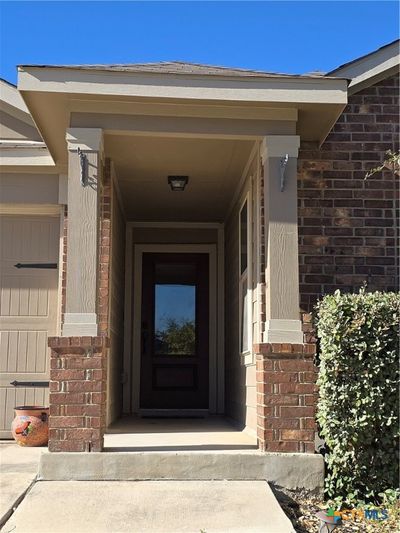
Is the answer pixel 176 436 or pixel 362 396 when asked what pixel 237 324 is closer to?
pixel 176 436

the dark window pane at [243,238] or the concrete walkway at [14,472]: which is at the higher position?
the dark window pane at [243,238]

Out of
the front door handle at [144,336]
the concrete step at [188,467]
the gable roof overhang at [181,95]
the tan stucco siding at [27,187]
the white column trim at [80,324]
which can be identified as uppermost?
the gable roof overhang at [181,95]

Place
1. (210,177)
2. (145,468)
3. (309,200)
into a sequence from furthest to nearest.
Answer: (210,177) < (309,200) < (145,468)

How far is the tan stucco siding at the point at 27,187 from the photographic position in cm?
587

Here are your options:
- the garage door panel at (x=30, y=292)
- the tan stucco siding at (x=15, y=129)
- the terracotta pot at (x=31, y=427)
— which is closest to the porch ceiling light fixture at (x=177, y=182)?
the tan stucco siding at (x=15, y=129)

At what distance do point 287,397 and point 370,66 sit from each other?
2970mm

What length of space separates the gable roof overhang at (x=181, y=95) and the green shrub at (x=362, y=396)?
4.84 feet

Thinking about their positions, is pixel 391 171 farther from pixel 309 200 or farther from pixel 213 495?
pixel 213 495

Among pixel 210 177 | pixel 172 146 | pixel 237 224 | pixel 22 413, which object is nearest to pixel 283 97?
pixel 172 146

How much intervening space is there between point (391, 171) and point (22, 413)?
377 centimetres

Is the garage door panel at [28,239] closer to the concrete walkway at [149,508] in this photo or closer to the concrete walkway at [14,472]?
the concrete walkway at [14,472]

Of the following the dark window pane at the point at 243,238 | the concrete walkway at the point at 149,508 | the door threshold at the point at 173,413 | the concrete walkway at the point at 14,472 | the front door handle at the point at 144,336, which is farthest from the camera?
the front door handle at the point at 144,336

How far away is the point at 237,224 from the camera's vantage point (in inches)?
258

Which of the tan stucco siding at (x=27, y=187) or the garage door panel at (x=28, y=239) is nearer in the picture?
the tan stucco siding at (x=27, y=187)
